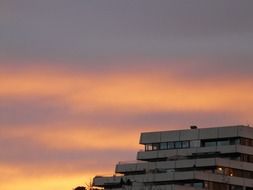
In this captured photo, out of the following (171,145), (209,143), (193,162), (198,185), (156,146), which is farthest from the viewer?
(156,146)

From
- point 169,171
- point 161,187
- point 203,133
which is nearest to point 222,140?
point 203,133

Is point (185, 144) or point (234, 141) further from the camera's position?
point (185, 144)

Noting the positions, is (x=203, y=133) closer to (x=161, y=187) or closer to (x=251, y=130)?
(x=251, y=130)

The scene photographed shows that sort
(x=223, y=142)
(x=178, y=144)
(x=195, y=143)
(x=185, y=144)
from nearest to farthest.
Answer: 1. (x=223, y=142)
2. (x=195, y=143)
3. (x=185, y=144)
4. (x=178, y=144)

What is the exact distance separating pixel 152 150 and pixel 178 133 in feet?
23.4

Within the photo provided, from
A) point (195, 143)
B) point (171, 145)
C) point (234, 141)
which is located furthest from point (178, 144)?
point (234, 141)

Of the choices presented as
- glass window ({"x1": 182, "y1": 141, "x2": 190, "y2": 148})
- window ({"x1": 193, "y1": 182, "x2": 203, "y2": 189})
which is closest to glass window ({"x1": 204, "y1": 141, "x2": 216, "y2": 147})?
glass window ({"x1": 182, "y1": 141, "x2": 190, "y2": 148})

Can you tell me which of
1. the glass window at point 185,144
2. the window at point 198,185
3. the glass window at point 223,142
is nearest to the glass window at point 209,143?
the glass window at point 223,142

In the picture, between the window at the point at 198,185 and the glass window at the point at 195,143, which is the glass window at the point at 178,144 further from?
the window at the point at 198,185

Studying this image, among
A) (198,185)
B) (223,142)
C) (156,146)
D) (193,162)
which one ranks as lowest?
(198,185)

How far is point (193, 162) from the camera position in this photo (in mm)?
179750

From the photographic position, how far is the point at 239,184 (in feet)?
599

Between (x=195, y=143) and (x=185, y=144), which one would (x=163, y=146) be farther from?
(x=195, y=143)

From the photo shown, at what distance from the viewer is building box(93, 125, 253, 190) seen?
17362cm
